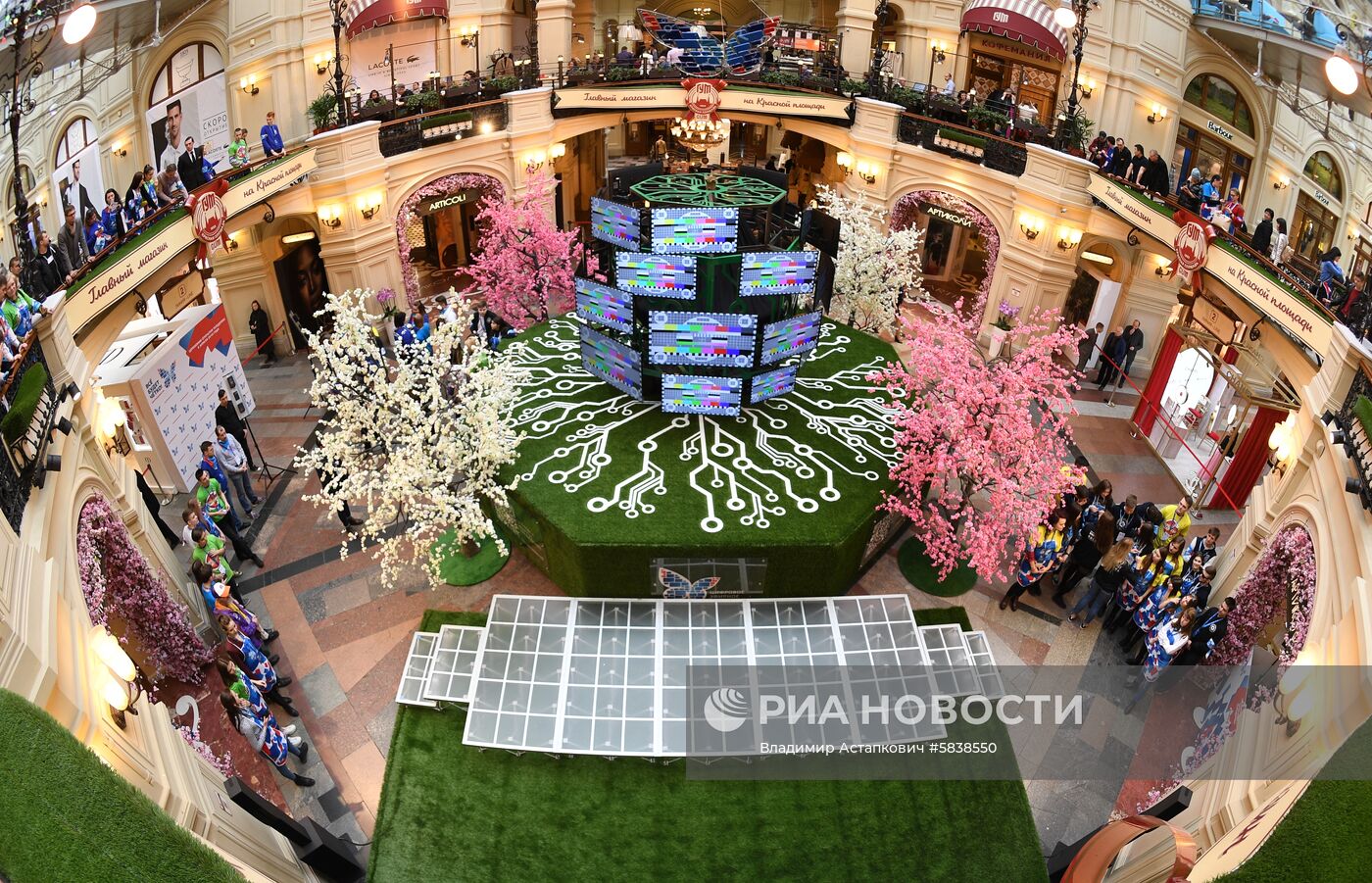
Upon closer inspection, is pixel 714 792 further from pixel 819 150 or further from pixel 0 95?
pixel 819 150

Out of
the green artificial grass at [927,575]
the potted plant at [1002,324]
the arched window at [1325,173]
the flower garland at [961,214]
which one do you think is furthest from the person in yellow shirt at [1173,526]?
the flower garland at [961,214]

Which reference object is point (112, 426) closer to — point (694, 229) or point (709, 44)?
point (694, 229)

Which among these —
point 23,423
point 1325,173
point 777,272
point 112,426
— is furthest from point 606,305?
point 1325,173

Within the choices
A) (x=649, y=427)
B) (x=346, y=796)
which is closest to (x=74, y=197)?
(x=649, y=427)

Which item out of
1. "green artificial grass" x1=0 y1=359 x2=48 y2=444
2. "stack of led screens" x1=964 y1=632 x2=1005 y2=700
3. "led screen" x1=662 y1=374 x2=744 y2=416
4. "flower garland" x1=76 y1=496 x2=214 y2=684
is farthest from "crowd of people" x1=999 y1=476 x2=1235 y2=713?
"green artificial grass" x1=0 y1=359 x2=48 y2=444

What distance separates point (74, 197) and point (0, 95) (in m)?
4.43

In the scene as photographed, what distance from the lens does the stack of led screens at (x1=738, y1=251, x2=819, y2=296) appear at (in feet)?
45.6

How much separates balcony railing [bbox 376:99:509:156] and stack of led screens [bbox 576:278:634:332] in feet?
29.7

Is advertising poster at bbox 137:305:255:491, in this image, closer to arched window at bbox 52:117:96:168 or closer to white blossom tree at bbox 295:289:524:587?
white blossom tree at bbox 295:289:524:587

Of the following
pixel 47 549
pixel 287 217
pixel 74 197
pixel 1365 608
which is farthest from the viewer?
pixel 287 217

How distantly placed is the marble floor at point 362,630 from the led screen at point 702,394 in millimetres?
3896

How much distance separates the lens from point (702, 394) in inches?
586

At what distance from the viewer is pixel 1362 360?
1064 centimetres

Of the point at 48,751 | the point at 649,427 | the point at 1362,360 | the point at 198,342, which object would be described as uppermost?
the point at 1362,360
